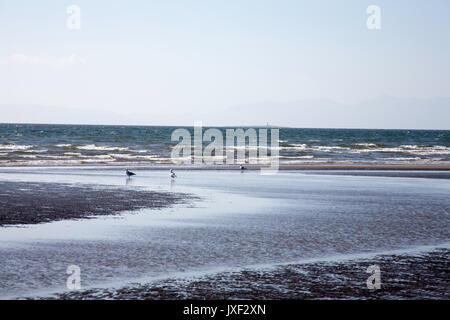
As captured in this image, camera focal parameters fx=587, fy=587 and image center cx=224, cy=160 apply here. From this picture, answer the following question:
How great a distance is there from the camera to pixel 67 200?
18750 millimetres

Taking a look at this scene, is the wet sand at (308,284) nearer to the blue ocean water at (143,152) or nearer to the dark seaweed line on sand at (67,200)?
the dark seaweed line on sand at (67,200)

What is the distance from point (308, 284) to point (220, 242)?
11.4ft

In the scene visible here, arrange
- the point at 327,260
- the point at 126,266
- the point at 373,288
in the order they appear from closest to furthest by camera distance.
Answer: the point at 373,288 < the point at 126,266 < the point at 327,260

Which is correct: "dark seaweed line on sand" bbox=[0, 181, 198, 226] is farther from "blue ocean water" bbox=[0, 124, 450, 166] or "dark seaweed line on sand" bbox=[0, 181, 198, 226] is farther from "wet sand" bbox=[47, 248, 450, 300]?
"blue ocean water" bbox=[0, 124, 450, 166]

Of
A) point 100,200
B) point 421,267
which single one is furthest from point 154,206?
point 421,267

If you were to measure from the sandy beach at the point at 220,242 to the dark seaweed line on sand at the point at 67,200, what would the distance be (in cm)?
3

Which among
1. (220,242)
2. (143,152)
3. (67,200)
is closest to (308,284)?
(220,242)

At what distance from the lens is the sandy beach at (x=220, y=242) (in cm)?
864

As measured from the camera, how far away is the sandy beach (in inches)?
340

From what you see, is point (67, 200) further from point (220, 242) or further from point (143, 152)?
point (143, 152)

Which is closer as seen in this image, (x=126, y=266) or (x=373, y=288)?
(x=373, y=288)

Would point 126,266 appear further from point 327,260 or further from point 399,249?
point 399,249
